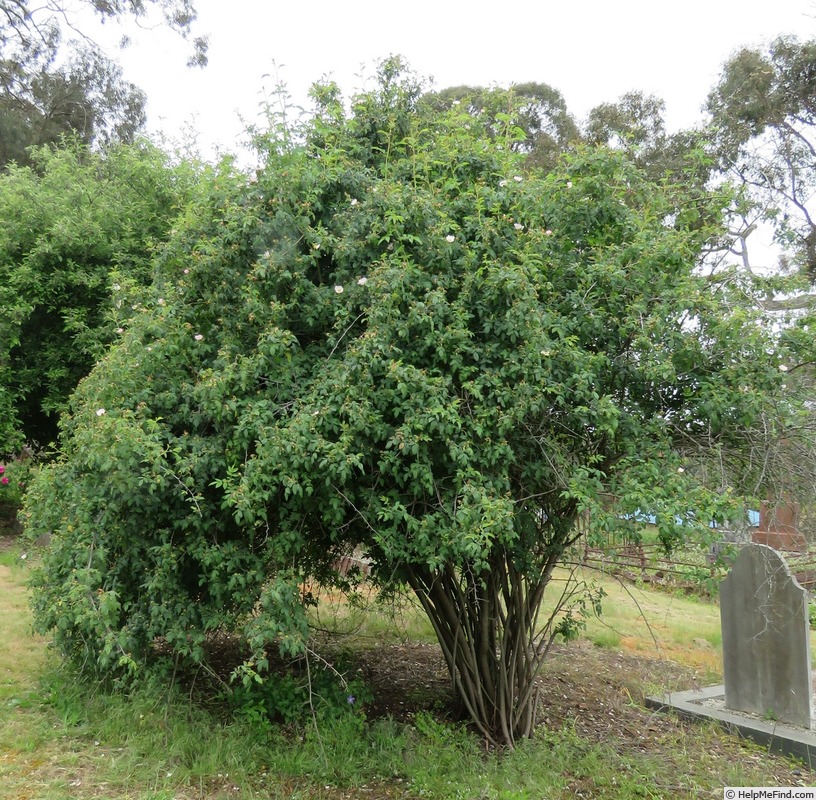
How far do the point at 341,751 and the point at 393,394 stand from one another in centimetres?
252

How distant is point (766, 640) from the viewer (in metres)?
6.69

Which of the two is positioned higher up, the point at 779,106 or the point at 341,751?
the point at 779,106

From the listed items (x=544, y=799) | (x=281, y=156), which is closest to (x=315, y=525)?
(x=544, y=799)

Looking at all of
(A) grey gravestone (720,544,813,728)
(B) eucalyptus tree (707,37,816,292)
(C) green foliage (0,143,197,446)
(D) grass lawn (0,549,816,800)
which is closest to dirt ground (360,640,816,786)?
(D) grass lawn (0,549,816,800)

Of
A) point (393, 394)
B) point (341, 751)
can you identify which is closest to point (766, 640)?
point (341, 751)

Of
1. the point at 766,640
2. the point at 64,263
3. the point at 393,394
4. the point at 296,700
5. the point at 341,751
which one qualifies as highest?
the point at 64,263

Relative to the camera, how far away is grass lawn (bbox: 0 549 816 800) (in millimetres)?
4559

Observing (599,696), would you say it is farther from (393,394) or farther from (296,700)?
(393,394)

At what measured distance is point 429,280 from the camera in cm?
468

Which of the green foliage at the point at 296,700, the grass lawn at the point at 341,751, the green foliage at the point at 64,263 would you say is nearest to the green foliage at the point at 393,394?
the grass lawn at the point at 341,751

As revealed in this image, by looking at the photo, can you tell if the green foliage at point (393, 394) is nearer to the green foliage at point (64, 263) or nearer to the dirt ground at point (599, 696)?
the dirt ground at point (599, 696)

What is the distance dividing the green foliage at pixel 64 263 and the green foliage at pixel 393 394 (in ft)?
10.8

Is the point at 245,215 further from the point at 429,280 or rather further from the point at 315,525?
the point at 315,525

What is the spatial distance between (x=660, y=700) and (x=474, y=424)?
4146 millimetres
